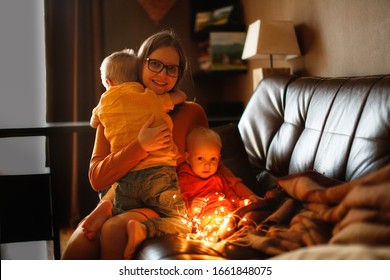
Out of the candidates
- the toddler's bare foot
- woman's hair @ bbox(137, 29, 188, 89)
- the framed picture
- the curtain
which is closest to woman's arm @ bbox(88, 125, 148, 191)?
the toddler's bare foot

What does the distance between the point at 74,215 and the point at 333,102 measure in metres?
1.76

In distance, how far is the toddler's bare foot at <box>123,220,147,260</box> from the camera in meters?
1.39

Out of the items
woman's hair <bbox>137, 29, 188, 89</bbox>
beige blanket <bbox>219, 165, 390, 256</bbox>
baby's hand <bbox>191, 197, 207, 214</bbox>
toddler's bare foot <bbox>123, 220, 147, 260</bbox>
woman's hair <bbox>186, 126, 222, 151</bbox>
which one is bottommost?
toddler's bare foot <bbox>123, 220, 147, 260</bbox>

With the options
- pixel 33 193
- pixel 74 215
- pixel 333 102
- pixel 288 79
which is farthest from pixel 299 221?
pixel 74 215

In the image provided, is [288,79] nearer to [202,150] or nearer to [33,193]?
[202,150]

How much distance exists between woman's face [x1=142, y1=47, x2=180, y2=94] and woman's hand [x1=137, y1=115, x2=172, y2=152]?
13 cm

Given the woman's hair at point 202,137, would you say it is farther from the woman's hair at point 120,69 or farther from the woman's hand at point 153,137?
the woman's hair at point 120,69

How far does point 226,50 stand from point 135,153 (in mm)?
1833

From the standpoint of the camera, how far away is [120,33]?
3289mm

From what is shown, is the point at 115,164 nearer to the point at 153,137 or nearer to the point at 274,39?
the point at 153,137

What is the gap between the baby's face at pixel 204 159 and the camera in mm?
1616

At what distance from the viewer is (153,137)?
150 centimetres

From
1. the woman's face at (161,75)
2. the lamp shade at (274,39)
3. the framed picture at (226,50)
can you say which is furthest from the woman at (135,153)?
the framed picture at (226,50)

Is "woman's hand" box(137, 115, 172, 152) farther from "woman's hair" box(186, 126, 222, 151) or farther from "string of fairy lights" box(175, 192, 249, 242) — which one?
"string of fairy lights" box(175, 192, 249, 242)
